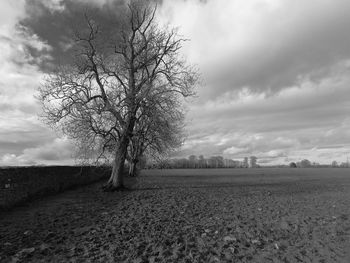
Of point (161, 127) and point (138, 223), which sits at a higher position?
point (161, 127)

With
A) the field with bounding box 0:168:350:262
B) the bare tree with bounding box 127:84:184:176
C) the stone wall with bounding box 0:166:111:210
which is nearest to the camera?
the field with bounding box 0:168:350:262

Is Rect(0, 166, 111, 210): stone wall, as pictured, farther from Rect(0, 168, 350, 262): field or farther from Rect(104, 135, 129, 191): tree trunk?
Rect(104, 135, 129, 191): tree trunk

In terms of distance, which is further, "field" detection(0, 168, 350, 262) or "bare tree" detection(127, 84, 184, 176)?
"bare tree" detection(127, 84, 184, 176)

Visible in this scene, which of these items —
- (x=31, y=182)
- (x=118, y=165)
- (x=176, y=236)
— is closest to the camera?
(x=176, y=236)

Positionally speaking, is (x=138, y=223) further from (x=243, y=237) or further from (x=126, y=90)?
(x=126, y=90)

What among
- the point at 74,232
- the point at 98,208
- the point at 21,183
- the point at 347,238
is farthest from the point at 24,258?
the point at 21,183

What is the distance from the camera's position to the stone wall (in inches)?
519

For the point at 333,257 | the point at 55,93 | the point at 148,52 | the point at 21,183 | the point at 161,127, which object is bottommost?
the point at 333,257

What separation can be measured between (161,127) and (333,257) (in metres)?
15.3

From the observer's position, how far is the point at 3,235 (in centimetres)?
841

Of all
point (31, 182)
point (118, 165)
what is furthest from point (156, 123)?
point (31, 182)

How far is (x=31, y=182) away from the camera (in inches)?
645

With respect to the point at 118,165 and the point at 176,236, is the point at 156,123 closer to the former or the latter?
the point at 118,165

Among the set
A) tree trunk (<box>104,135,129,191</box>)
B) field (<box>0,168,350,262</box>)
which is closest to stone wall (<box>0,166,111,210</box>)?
field (<box>0,168,350,262</box>)
